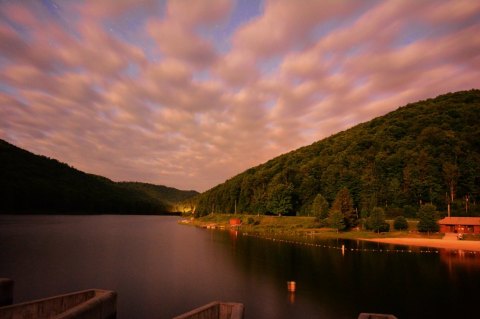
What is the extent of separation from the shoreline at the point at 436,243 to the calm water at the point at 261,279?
8639 millimetres

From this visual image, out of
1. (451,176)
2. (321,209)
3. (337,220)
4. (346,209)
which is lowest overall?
(337,220)

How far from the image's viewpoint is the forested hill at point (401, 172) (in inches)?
5315

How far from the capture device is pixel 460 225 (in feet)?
320

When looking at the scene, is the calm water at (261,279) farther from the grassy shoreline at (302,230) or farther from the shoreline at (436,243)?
the grassy shoreline at (302,230)

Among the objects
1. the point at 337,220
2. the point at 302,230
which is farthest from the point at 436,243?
the point at 302,230

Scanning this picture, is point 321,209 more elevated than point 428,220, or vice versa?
point 321,209

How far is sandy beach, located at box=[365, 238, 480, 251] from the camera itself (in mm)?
79188

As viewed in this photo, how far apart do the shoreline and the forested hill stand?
30410 mm

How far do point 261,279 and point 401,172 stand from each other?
131 m

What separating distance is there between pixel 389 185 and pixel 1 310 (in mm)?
147994

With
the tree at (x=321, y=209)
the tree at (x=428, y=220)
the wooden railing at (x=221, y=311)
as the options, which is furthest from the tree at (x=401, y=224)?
the wooden railing at (x=221, y=311)

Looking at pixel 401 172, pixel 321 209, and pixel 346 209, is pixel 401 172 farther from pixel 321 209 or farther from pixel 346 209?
pixel 321 209

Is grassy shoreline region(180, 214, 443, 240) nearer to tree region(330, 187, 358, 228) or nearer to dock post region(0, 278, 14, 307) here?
tree region(330, 187, 358, 228)

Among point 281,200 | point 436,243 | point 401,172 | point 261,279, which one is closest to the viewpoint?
point 261,279
